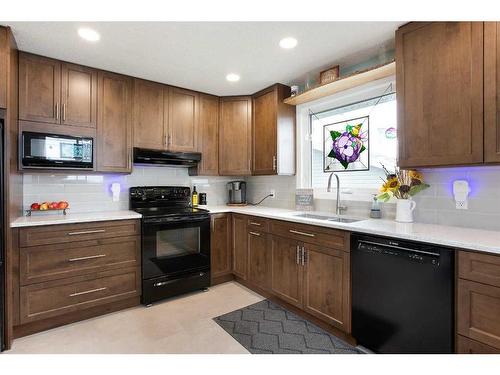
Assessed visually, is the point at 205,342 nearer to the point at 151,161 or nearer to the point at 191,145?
the point at 151,161

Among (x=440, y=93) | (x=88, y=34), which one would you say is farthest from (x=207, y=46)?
(x=440, y=93)

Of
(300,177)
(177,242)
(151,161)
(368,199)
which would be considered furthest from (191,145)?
(368,199)

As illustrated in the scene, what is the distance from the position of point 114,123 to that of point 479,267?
3.07 m

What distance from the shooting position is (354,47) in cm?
217

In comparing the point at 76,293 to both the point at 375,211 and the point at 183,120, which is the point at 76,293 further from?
the point at 375,211

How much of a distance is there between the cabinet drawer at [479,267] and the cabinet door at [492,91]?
0.58 m

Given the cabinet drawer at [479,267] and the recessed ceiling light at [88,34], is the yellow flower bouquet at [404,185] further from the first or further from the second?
the recessed ceiling light at [88,34]

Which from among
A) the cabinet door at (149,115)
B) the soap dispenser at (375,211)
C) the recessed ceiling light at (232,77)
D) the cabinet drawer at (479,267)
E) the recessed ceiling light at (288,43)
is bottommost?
the cabinet drawer at (479,267)

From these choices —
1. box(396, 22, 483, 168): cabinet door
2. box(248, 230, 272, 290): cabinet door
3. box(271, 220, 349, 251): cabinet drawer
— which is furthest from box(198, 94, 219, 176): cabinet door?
box(396, 22, 483, 168): cabinet door

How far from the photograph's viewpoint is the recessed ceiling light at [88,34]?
1.91 meters

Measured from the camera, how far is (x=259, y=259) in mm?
2711

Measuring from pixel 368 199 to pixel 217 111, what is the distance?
7.04 ft

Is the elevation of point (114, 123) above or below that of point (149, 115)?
below

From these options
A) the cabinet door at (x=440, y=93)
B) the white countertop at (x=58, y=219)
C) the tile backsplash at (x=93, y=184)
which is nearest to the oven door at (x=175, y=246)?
the white countertop at (x=58, y=219)
